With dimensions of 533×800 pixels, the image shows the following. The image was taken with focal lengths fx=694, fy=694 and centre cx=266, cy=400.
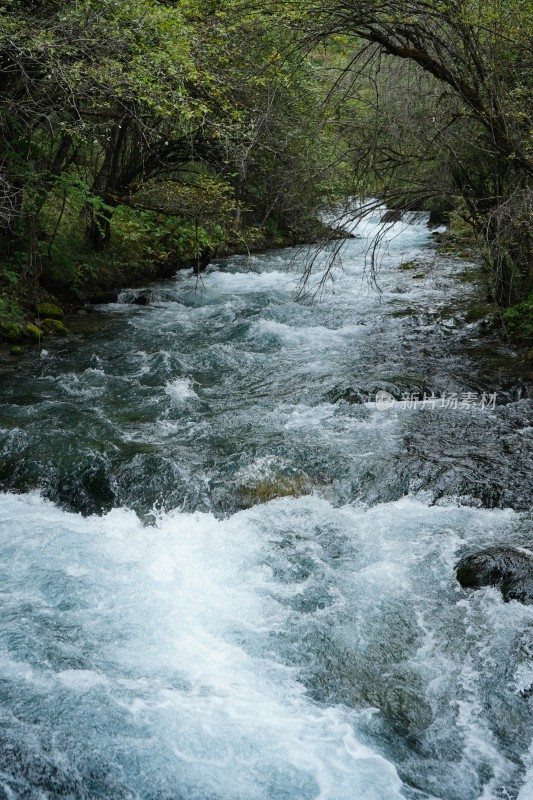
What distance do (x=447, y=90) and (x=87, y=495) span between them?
6831mm

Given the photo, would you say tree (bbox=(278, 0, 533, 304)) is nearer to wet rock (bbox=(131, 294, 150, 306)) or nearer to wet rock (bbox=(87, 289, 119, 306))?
wet rock (bbox=(131, 294, 150, 306))

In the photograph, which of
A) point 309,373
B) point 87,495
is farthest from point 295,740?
point 309,373

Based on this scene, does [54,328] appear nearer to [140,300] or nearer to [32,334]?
[32,334]

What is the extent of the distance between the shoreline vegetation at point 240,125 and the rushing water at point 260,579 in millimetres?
2122

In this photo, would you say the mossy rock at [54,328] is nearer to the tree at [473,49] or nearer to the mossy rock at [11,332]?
the mossy rock at [11,332]

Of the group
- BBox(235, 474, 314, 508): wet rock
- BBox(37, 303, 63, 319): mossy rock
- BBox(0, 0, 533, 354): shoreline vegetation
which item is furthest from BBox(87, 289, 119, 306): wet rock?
BBox(235, 474, 314, 508): wet rock

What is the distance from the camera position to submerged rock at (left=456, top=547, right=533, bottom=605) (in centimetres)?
518

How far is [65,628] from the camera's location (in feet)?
16.2

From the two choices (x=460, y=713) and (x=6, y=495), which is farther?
(x=6, y=495)

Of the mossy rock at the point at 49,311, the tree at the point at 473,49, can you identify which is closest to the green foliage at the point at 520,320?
the tree at the point at 473,49

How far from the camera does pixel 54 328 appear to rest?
11.4 meters

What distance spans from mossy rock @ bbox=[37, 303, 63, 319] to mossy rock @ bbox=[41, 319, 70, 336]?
0.95 ft

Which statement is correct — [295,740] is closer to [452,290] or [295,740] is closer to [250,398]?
[250,398]

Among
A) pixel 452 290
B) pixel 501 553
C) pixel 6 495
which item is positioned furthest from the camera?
pixel 452 290
